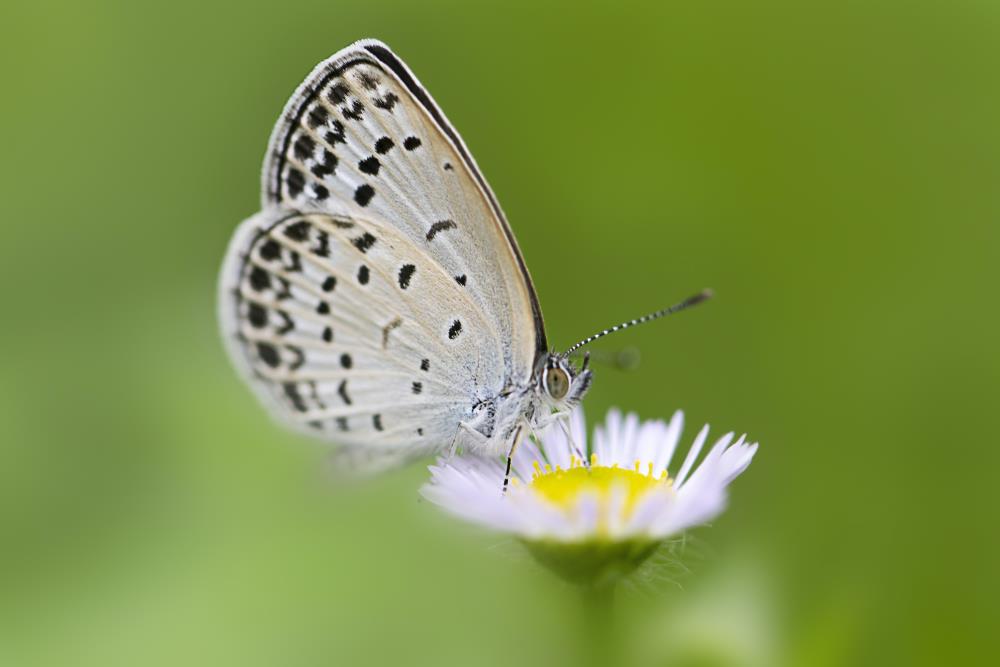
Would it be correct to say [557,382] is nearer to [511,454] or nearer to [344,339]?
[511,454]

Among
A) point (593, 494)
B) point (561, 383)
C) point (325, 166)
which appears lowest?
point (593, 494)

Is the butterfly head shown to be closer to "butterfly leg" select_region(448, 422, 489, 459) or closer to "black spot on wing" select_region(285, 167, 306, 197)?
"butterfly leg" select_region(448, 422, 489, 459)

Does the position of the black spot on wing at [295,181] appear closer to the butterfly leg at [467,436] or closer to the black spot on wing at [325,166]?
the black spot on wing at [325,166]

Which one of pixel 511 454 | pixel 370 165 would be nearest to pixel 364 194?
pixel 370 165

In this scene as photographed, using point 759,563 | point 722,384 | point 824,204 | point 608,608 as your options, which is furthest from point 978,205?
point 608,608

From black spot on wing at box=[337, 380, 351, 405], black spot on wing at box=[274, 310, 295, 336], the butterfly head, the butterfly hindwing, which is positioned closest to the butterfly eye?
the butterfly head

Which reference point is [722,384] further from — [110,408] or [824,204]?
[110,408]
